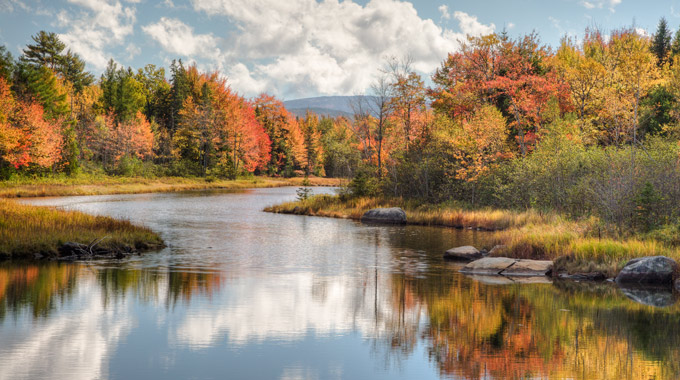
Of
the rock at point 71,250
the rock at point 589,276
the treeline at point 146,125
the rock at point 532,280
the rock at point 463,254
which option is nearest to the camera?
the rock at point 532,280

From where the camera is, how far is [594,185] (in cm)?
2209

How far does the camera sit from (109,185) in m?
61.6

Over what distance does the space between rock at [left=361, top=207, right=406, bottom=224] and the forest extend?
298cm

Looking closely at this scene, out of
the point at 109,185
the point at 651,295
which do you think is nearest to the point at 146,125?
the point at 109,185

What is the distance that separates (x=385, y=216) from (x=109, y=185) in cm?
3817

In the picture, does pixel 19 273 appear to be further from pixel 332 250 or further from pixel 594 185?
pixel 594 185

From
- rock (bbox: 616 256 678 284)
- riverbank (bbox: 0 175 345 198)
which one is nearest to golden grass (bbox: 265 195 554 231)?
rock (bbox: 616 256 678 284)

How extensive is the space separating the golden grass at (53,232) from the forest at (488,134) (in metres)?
17.1

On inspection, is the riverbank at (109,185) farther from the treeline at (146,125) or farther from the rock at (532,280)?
the rock at (532,280)

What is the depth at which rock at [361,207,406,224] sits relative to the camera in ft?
114

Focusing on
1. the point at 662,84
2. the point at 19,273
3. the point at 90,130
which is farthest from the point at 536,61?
the point at 90,130

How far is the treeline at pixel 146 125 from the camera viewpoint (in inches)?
2254

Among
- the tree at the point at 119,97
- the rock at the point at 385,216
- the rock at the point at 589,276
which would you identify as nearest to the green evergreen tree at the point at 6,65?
the tree at the point at 119,97

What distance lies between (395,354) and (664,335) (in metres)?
5.45
